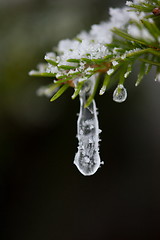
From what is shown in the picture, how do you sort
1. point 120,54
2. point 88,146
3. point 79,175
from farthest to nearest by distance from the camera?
1. point 79,175
2. point 88,146
3. point 120,54

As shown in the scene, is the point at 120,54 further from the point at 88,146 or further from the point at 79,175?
the point at 79,175

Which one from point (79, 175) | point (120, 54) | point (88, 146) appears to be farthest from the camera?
point (79, 175)

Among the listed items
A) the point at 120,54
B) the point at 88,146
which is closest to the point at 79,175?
the point at 88,146

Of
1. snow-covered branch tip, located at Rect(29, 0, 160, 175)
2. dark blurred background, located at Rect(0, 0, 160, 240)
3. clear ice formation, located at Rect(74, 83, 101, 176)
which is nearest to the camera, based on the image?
snow-covered branch tip, located at Rect(29, 0, 160, 175)

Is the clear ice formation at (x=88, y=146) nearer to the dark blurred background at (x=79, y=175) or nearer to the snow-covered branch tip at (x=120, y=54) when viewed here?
the snow-covered branch tip at (x=120, y=54)

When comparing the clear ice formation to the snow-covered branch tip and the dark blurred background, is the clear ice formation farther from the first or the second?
the dark blurred background

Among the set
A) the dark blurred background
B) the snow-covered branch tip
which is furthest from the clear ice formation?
the dark blurred background

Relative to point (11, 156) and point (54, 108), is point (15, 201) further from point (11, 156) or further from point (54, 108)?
point (54, 108)

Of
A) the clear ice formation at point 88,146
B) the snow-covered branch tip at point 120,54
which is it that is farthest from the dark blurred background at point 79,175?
the snow-covered branch tip at point 120,54

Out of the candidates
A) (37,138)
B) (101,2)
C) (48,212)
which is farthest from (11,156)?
(101,2)
